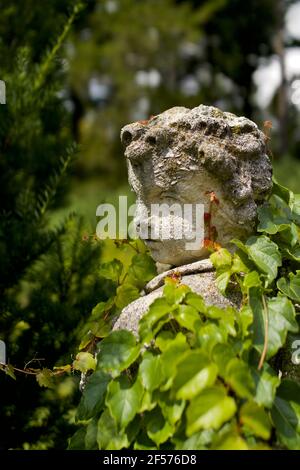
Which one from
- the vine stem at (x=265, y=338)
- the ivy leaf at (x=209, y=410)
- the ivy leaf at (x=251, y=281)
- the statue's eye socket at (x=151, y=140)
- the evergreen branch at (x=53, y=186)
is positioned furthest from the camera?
the evergreen branch at (x=53, y=186)

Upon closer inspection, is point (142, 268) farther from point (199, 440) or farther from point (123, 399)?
point (199, 440)

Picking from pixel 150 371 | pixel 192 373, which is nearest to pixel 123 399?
pixel 150 371

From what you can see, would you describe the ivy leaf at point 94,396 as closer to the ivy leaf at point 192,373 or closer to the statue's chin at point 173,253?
the ivy leaf at point 192,373

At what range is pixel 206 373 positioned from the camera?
3.46 feet

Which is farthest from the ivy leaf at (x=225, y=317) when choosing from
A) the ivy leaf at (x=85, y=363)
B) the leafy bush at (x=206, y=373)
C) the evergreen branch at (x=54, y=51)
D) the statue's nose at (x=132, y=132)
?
the evergreen branch at (x=54, y=51)

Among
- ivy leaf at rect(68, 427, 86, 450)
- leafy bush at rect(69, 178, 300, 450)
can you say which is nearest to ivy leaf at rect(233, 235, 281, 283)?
leafy bush at rect(69, 178, 300, 450)

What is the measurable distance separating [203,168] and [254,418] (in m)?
0.57

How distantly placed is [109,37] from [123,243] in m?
11.0

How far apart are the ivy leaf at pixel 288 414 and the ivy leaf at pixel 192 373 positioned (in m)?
0.17

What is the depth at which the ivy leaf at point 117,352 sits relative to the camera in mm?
1190

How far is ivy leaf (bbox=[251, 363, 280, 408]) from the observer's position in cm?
107

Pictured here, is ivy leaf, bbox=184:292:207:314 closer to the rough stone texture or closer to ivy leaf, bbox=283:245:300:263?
the rough stone texture

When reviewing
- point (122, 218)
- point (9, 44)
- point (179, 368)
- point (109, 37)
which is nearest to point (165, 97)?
point (109, 37)
